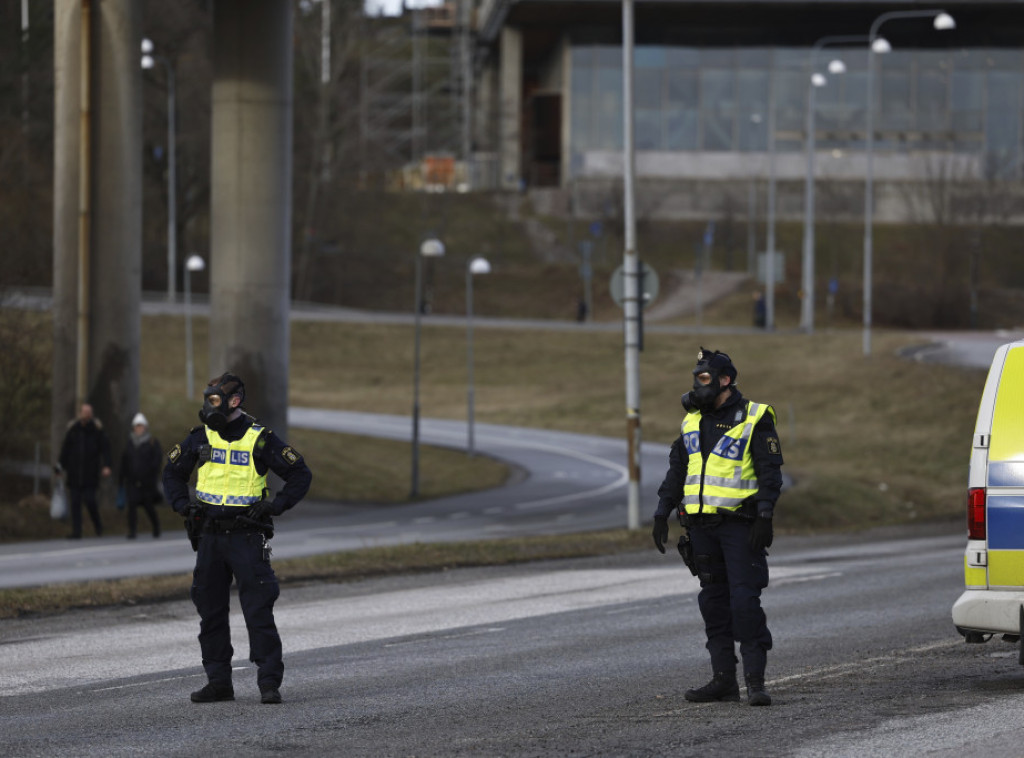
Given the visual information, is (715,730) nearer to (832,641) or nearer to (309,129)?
(832,641)

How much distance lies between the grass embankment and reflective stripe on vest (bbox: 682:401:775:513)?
752cm

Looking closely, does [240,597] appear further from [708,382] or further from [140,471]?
[140,471]

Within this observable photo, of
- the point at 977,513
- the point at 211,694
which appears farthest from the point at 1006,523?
the point at 211,694

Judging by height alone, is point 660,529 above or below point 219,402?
below

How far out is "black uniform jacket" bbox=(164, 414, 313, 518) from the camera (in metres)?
9.42

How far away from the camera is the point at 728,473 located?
9.09 meters

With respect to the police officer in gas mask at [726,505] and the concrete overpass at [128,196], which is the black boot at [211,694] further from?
the concrete overpass at [128,196]

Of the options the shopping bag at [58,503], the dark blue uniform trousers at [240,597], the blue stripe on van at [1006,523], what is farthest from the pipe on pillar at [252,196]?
the blue stripe on van at [1006,523]

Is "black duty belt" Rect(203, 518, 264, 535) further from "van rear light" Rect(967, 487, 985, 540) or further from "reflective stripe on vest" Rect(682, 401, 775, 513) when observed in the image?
"van rear light" Rect(967, 487, 985, 540)

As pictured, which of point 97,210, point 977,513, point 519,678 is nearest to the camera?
point 977,513

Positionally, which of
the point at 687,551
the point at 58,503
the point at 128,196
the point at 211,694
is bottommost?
the point at 58,503

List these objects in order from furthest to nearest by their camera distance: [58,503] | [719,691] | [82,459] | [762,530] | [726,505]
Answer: [58,503], [82,459], [719,691], [726,505], [762,530]

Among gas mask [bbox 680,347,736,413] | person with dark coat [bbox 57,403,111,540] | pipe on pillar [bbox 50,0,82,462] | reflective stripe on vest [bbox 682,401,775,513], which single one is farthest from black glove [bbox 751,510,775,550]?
pipe on pillar [bbox 50,0,82,462]

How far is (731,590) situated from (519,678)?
2128mm
